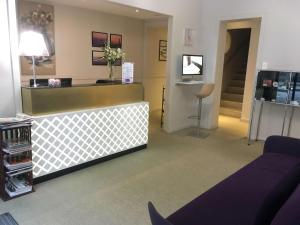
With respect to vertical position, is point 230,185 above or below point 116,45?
below

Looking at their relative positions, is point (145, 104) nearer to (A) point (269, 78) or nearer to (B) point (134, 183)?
(B) point (134, 183)

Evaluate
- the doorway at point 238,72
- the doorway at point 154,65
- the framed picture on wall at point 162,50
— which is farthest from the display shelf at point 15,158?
the framed picture on wall at point 162,50

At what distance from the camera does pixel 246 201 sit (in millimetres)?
1917

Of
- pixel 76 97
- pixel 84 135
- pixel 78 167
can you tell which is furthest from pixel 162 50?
pixel 78 167

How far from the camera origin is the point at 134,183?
10.3 ft

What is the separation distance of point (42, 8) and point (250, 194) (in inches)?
184

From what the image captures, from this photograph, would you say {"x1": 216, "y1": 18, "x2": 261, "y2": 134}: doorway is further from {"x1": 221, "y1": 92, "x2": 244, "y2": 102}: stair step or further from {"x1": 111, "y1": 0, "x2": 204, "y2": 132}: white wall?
{"x1": 111, "y1": 0, "x2": 204, "y2": 132}: white wall

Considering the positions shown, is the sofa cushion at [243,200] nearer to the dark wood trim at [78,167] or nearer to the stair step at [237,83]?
the dark wood trim at [78,167]

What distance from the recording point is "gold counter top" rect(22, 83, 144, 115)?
2904mm

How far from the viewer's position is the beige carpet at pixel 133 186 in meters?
2.46

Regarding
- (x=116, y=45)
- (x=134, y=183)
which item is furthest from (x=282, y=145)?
(x=116, y=45)

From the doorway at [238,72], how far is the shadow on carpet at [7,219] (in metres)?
4.67

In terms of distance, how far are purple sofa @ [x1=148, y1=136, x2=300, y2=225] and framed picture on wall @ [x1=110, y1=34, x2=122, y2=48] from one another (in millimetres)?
4468

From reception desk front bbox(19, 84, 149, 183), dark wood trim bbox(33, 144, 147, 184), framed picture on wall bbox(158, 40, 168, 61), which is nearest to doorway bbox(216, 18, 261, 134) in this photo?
framed picture on wall bbox(158, 40, 168, 61)
